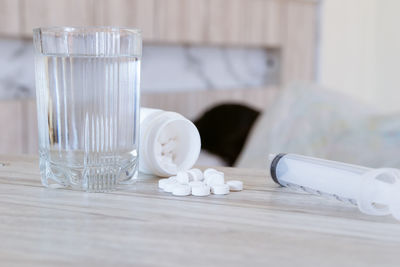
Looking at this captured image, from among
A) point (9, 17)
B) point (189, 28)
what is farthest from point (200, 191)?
point (189, 28)

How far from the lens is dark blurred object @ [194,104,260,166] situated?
7.88ft

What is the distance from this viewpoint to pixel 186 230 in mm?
460

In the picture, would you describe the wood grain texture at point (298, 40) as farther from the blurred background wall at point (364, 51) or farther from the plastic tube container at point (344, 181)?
the plastic tube container at point (344, 181)

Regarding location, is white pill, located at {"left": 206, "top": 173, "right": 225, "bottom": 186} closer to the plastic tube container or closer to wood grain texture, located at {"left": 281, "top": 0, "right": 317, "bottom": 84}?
→ the plastic tube container

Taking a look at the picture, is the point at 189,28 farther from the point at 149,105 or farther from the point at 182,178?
the point at 182,178

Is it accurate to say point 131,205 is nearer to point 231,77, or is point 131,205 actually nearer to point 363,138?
point 363,138

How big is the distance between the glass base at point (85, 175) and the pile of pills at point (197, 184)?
5cm

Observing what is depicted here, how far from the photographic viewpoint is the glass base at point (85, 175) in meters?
0.59

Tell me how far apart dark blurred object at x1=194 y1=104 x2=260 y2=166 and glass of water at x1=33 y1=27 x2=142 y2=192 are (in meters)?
1.74

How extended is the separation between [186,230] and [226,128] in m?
2.07

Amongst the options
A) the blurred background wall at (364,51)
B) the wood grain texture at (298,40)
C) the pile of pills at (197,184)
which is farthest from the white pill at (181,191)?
the blurred background wall at (364,51)

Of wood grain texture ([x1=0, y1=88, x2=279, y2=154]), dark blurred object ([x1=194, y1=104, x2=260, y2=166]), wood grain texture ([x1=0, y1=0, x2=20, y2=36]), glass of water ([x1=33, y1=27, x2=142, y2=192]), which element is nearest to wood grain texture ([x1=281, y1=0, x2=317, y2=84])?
wood grain texture ([x1=0, y1=88, x2=279, y2=154])

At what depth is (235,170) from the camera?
29.0 inches

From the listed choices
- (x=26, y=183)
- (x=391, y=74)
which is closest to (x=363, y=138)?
(x=26, y=183)
